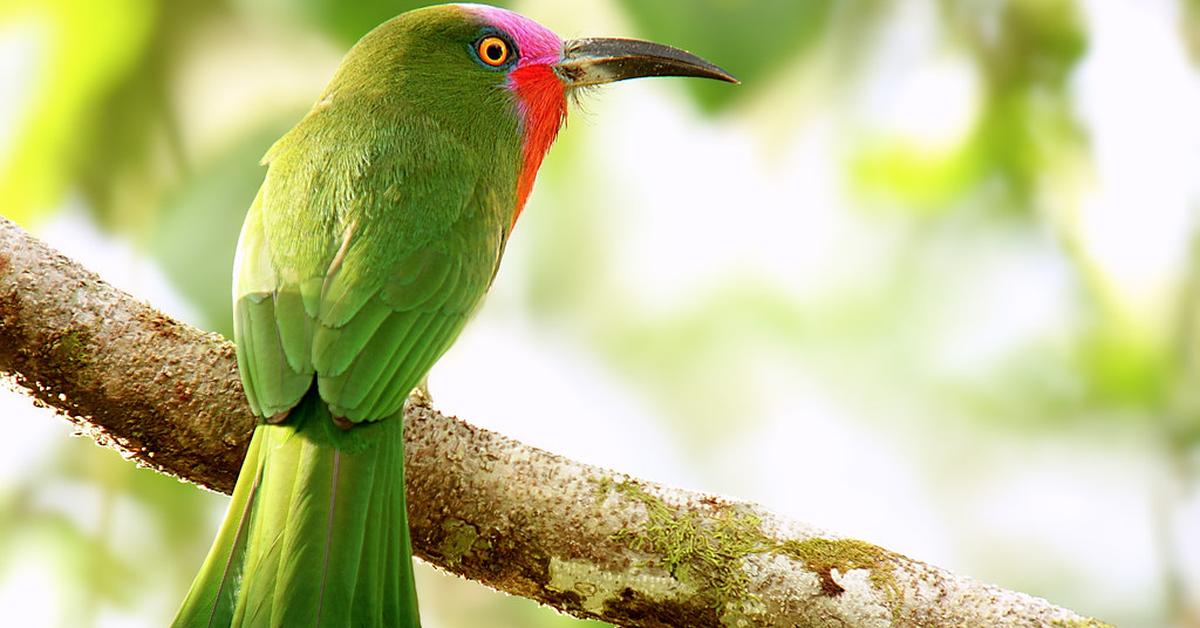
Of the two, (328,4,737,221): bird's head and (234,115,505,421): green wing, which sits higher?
(328,4,737,221): bird's head

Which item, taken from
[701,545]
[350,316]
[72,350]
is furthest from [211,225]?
[701,545]

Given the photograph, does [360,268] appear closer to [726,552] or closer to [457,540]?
[457,540]

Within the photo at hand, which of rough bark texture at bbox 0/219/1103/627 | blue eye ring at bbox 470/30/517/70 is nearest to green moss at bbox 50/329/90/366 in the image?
rough bark texture at bbox 0/219/1103/627

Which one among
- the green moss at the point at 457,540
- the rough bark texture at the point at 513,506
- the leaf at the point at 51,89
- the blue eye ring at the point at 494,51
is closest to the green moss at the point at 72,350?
the rough bark texture at the point at 513,506

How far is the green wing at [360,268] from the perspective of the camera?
6.76 ft

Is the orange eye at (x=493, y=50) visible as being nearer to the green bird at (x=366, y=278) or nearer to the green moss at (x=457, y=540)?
the green bird at (x=366, y=278)

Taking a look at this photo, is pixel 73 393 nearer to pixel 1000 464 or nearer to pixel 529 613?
pixel 529 613

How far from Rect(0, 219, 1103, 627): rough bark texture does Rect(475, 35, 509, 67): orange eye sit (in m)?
0.93

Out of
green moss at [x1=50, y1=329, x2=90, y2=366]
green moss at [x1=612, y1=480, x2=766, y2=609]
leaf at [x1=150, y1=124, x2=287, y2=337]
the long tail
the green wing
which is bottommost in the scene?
the long tail

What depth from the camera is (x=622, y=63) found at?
2900mm

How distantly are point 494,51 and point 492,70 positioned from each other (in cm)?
5

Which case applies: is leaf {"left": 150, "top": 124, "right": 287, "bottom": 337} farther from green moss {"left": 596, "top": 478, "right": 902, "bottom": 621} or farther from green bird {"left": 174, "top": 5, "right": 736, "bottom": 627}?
green moss {"left": 596, "top": 478, "right": 902, "bottom": 621}

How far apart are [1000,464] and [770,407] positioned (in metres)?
0.72

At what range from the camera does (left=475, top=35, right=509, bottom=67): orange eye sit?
2846mm
